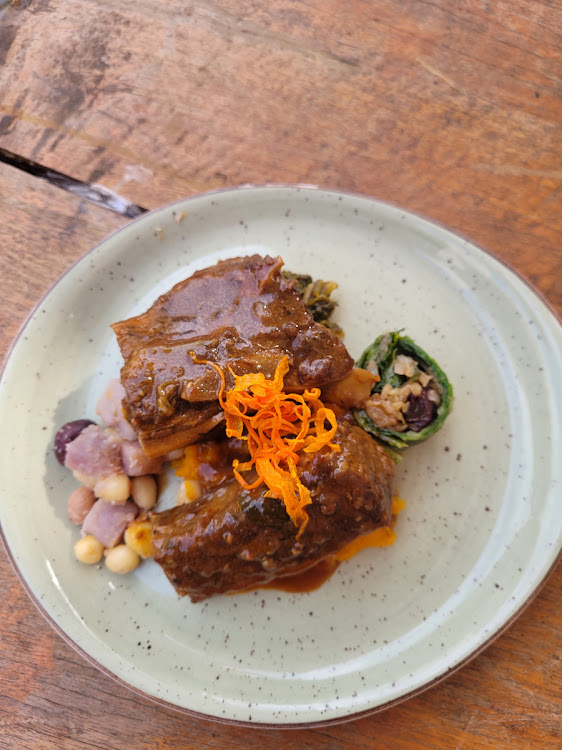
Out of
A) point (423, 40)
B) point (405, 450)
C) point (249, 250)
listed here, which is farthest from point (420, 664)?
point (423, 40)

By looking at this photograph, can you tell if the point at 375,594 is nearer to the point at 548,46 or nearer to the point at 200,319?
the point at 200,319

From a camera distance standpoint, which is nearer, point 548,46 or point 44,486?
point 44,486

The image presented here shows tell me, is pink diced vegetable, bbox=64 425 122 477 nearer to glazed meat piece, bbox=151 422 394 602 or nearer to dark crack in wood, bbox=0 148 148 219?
glazed meat piece, bbox=151 422 394 602

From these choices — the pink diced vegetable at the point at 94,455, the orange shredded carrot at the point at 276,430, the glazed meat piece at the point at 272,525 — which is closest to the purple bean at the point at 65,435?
the pink diced vegetable at the point at 94,455

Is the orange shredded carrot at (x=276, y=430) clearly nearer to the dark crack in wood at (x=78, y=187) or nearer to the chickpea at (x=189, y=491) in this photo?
the chickpea at (x=189, y=491)

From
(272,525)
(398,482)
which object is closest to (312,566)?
(272,525)

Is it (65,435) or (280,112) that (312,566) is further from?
(280,112)
